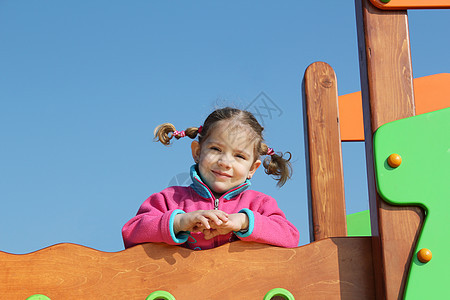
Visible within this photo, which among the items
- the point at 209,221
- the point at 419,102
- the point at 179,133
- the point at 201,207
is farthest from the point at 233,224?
the point at 419,102

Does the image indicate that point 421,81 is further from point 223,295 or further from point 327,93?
point 223,295

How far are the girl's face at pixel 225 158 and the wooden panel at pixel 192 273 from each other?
512 millimetres

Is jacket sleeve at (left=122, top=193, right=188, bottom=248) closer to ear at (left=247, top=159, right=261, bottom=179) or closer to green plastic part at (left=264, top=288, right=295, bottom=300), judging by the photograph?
green plastic part at (left=264, top=288, right=295, bottom=300)

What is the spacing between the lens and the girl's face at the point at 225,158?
Answer: 1622 millimetres

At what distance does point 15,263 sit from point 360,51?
0.98m

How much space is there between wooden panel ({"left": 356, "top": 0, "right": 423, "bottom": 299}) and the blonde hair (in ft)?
2.08

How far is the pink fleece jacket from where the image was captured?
1202 millimetres

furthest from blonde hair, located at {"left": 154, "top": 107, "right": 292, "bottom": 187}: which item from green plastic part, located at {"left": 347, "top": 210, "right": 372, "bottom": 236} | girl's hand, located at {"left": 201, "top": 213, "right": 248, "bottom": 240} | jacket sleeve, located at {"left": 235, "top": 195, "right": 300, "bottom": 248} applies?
green plastic part, located at {"left": 347, "top": 210, "right": 372, "bottom": 236}

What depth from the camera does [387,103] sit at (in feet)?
3.70

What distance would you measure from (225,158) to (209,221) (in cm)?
44

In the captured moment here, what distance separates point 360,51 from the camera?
1.21 m

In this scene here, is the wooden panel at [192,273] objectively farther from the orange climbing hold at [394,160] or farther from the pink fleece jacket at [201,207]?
the orange climbing hold at [394,160]

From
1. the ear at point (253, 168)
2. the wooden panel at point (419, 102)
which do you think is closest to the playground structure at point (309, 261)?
the ear at point (253, 168)

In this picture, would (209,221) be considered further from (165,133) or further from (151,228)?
(165,133)
